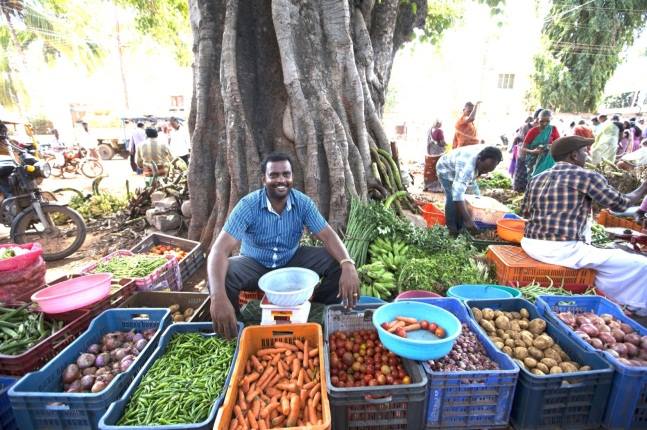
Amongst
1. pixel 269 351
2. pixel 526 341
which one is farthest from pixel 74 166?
pixel 526 341

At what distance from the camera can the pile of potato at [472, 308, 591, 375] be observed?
7.38 feet

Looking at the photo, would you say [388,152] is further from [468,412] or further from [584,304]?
[468,412]

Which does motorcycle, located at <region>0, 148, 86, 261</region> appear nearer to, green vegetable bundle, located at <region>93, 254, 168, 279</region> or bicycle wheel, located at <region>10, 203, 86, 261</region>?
bicycle wheel, located at <region>10, 203, 86, 261</region>

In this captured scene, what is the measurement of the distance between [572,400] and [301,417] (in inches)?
69.6

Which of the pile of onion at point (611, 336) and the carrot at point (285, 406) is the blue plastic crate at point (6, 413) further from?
the pile of onion at point (611, 336)

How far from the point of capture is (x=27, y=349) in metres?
2.41

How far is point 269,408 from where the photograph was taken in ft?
6.20

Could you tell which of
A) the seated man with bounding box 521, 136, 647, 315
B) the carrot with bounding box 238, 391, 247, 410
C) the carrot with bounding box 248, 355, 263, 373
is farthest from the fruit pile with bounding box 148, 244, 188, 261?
the seated man with bounding box 521, 136, 647, 315

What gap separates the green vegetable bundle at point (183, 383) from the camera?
185 cm

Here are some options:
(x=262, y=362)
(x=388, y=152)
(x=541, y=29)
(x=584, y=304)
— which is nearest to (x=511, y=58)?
(x=541, y=29)

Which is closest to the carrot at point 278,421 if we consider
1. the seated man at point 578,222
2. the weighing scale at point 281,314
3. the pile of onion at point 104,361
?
the weighing scale at point 281,314

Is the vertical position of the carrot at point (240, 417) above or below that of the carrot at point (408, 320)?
below

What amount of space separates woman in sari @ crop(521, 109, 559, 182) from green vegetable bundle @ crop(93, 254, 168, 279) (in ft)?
23.8

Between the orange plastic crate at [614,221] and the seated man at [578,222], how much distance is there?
293 cm
